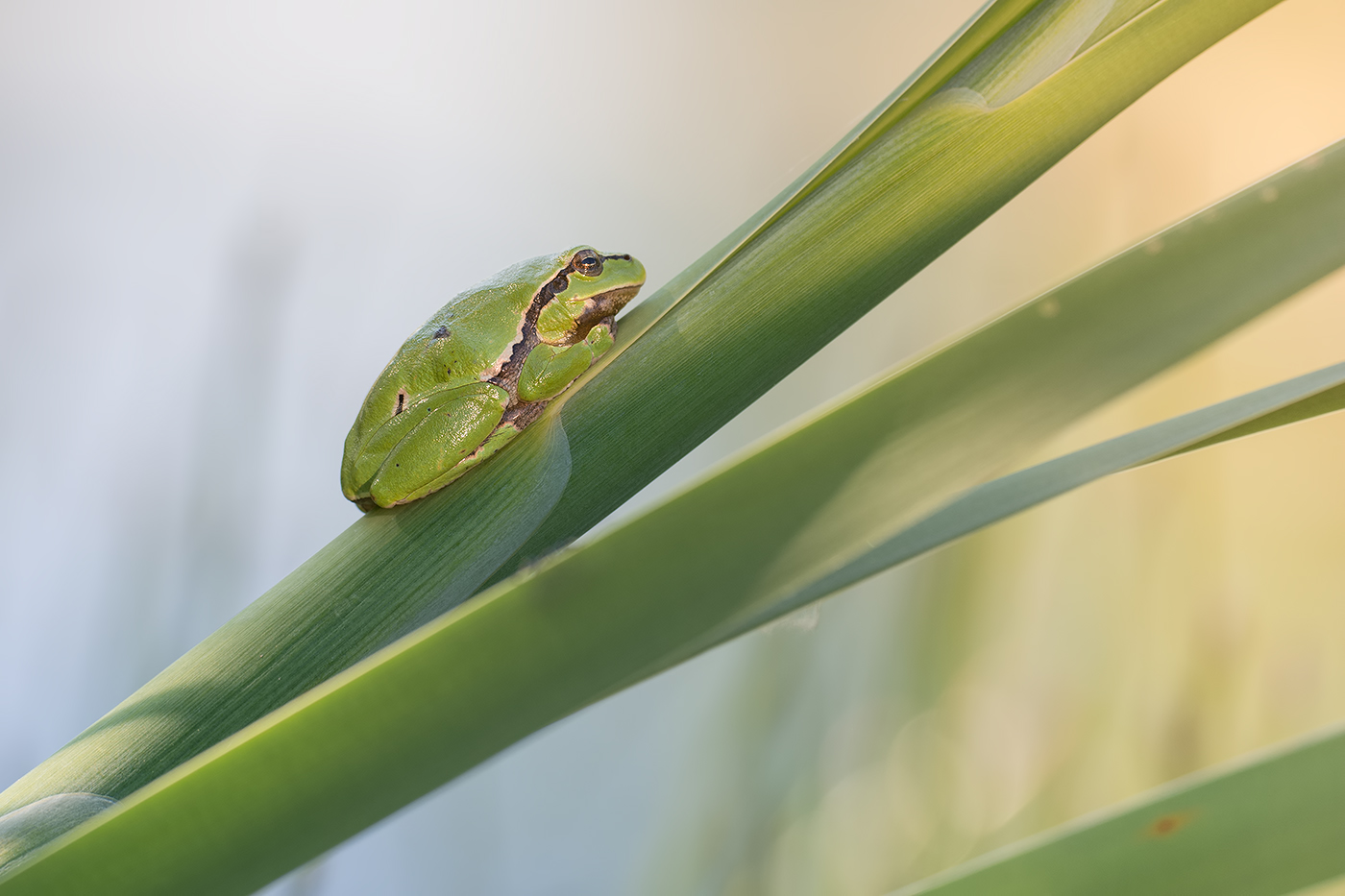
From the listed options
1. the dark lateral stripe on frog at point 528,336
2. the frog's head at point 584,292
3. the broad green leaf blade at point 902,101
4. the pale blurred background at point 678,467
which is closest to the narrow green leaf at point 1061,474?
the broad green leaf blade at point 902,101

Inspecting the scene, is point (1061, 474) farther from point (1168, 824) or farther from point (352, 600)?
point (352, 600)

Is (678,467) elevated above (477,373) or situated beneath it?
situated beneath

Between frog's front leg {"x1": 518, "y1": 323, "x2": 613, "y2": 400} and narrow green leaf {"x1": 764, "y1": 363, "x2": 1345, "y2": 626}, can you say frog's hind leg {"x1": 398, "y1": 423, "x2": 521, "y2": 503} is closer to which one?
frog's front leg {"x1": 518, "y1": 323, "x2": 613, "y2": 400}

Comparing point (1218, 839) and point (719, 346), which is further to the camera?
point (719, 346)

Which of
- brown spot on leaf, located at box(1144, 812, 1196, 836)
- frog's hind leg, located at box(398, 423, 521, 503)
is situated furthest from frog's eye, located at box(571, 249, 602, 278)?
brown spot on leaf, located at box(1144, 812, 1196, 836)

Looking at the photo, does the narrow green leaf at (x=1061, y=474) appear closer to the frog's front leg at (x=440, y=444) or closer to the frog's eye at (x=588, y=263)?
the frog's front leg at (x=440, y=444)

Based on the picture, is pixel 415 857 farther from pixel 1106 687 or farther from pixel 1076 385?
pixel 1076 385

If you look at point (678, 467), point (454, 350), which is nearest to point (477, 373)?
point (454, 350)
